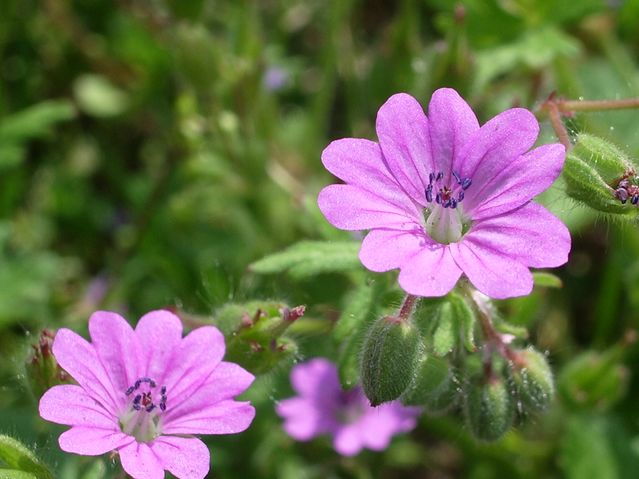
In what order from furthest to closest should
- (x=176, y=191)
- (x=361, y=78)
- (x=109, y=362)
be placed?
1. (x=361, y=78)
2. (x=176, y=191)
3. (x=109, y=362)

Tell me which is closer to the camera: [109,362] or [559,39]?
[109,362]

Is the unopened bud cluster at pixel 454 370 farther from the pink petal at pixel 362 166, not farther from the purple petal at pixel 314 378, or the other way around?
the purple petal at pixel 314 378

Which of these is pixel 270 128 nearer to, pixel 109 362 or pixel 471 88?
pixel 471 88

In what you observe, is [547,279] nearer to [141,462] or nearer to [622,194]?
[622,194]

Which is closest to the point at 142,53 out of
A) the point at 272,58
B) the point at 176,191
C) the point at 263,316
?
the point at 272,58

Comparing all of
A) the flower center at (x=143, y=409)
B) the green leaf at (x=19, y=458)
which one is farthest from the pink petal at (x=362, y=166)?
the green leaf at (x=19, y=458)

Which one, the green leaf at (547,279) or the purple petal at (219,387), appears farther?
A: the green leaf at (547,279)
